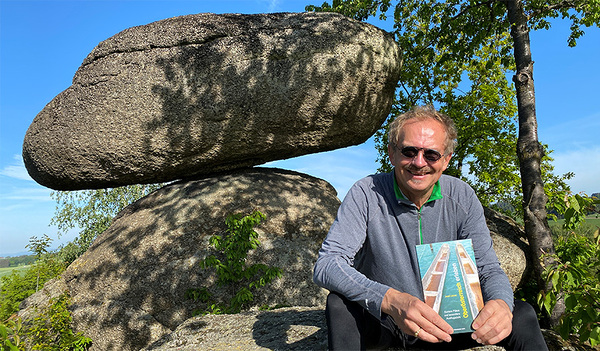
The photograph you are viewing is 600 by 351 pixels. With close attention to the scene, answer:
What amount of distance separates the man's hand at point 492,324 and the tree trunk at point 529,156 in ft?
17.7

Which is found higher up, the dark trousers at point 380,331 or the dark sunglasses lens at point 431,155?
the dark sunglasses lens at point 431,155

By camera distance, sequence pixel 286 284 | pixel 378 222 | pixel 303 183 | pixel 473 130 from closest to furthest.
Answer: pixel 378 222 < pixel 286 284 < pixel 303 183 < pixel 473 130

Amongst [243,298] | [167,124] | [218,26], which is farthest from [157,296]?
[218,26]

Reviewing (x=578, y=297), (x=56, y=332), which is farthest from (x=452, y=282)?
(x=56, y=332)

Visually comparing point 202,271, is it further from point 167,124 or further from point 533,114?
point 533,114

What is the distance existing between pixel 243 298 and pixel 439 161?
4146 millimetres

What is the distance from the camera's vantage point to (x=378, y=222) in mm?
2881

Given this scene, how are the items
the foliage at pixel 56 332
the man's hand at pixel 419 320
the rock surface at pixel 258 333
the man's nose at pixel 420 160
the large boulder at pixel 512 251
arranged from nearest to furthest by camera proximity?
the man's hand at pixel 419 320
the man's nose at pixel 420 160
the rock surface at pixel 258 333
the foliage at pixel 56 332
the large boulder at pixel 512 251

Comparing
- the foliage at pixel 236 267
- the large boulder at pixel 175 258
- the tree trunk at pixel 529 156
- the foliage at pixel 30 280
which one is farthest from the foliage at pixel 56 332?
the tree trunk at pixel 529 156

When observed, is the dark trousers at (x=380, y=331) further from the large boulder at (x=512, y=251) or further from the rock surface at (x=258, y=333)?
the large boulder at (x=512, y=251)

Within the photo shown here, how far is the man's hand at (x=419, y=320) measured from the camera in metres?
2.29

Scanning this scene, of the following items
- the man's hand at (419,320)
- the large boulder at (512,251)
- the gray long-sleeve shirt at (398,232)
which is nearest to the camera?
the man's hand at (419,320)

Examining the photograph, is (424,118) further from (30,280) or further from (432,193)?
(30,280)

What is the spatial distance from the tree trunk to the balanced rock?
2481mm
